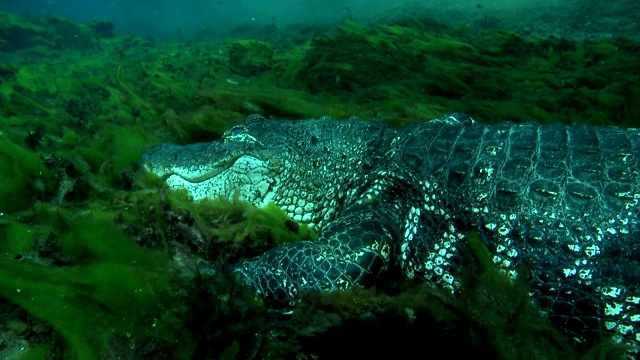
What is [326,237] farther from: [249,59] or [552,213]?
[249,59]

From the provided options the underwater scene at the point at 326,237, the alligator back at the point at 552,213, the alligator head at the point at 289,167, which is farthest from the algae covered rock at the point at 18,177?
the alligator back at the point at 552,213

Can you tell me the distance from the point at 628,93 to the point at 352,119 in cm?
427

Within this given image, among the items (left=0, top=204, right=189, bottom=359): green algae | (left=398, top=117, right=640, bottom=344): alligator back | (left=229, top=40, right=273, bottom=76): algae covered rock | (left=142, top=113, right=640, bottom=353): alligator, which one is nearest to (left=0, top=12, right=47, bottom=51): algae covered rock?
(left=229, top=40, right=273, bottom=76): algae covered rock

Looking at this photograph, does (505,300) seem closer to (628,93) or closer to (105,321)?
(105,321)

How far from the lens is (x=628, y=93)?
5.41m

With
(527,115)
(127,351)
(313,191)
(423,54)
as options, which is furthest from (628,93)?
(127,351)

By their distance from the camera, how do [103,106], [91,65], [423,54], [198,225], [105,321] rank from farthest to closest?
[91,65]
[423,54]
[103,106]
[198,225]
[105,321]

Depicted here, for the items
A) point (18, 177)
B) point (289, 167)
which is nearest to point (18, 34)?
point (18, 177)

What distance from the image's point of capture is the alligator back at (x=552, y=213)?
2.31 m

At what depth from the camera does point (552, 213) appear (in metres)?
2.50

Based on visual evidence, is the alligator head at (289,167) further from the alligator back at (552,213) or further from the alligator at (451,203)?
the alligator back at (552,213)

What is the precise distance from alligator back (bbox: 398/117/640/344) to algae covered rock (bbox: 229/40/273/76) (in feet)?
25.0

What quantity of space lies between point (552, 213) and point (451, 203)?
2.19 feet

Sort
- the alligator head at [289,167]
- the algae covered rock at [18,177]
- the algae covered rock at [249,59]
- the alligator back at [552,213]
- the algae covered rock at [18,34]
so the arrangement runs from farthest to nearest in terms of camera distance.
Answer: the algae covered rock at [18,34]
the algae covered rock at [249,59]
the alligator head at [289,167]
the algae covered rock at [18,177]
the alligator back at [552,213]
